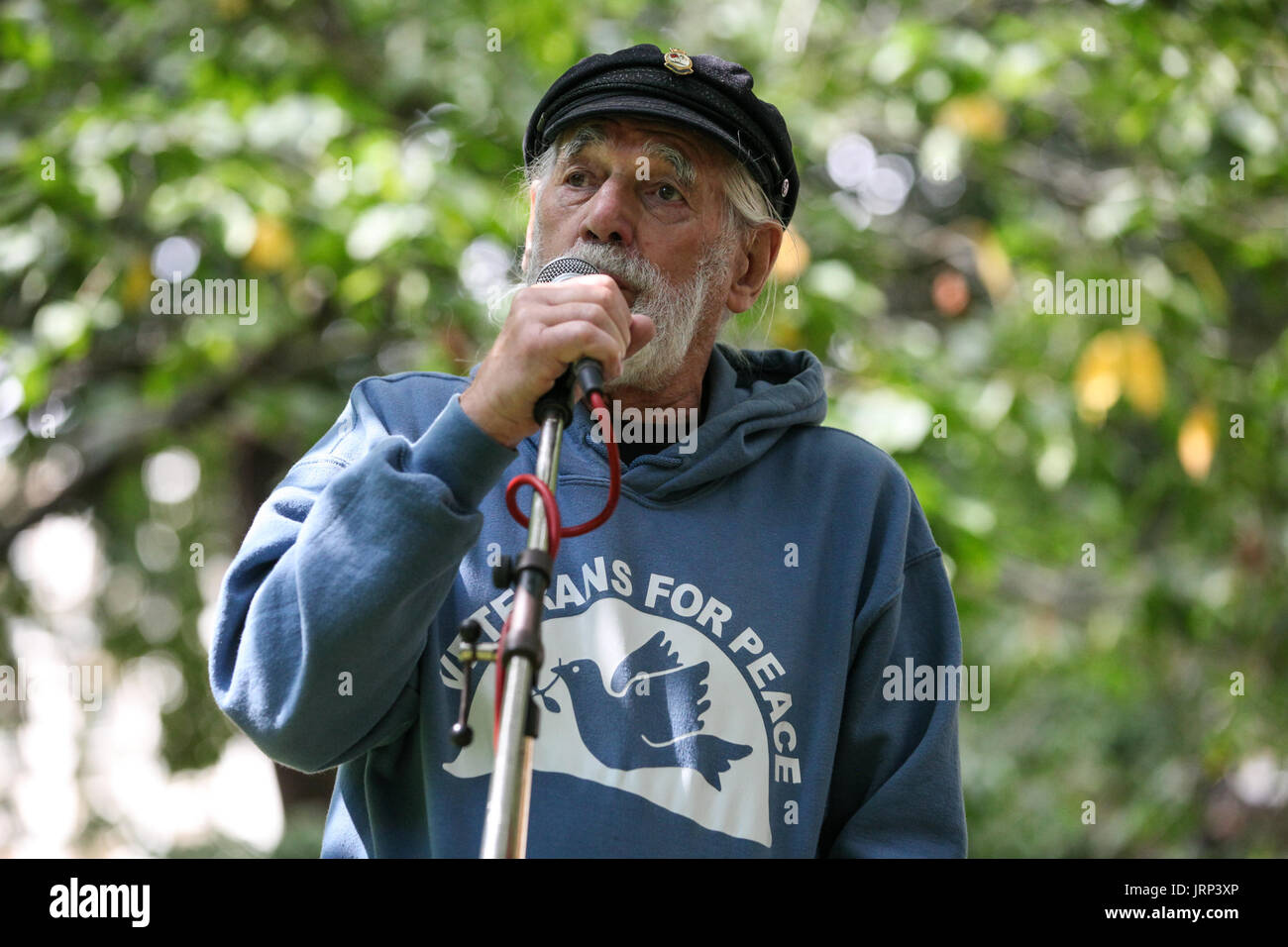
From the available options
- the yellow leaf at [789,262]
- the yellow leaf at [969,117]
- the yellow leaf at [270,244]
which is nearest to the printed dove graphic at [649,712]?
the yellow leaf at [789,262]

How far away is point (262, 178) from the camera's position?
12.7 ft

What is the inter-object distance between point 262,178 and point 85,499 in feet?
7.02

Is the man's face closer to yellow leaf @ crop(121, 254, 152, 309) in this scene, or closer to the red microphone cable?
the red microphone cable

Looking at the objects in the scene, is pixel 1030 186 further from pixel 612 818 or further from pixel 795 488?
pixel 612 818

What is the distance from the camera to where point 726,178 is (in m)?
2.14

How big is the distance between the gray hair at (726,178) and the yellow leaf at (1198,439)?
2344 mm

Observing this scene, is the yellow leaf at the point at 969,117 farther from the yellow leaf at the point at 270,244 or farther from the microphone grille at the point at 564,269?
the microphone grille at the point at 564,269

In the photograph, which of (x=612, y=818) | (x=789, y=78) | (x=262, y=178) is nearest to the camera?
(x=612, y=818)

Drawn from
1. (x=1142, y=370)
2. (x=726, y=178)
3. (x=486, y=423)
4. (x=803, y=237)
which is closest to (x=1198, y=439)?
(x=1142, y=370)

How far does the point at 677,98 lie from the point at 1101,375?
245cm

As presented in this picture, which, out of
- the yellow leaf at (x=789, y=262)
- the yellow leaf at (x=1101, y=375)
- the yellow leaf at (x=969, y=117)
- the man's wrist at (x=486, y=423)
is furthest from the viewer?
the yellow leaf at (x=969, y=117)

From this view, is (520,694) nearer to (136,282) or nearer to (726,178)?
(726,178)

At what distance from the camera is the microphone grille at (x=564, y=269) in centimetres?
173
